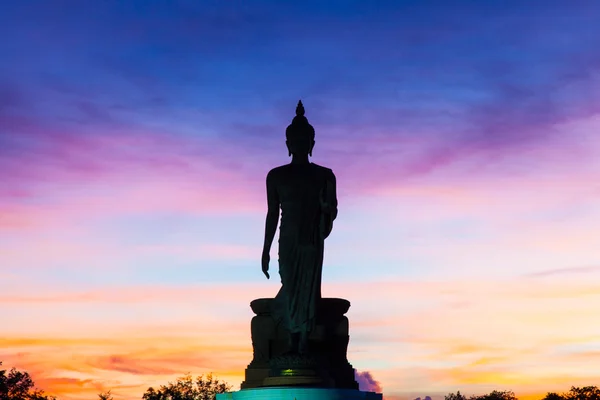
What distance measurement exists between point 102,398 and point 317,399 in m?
18.0

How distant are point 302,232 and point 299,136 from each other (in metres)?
2.14

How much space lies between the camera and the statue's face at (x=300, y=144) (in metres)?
28.6

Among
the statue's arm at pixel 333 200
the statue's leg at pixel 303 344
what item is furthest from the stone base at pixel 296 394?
the statue's arm at pixel 333 200

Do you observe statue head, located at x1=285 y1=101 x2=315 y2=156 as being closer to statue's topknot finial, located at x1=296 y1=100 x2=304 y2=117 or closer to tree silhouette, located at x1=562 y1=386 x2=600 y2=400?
statue's topknot finial, located at x1=296 y1=100 x2=304 y2=117

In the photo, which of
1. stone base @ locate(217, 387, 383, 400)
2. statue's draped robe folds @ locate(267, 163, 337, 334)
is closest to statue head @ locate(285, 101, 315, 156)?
statue's draped robe folds @ locate(267, 163, 337, 334)

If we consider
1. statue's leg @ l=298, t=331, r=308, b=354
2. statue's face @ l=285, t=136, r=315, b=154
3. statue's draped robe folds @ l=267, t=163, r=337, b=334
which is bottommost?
statue's leg @ l=298, t=331, r=308, b=354

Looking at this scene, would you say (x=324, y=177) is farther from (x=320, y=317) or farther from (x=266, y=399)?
(x=266, y=399)

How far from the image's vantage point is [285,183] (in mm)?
28422

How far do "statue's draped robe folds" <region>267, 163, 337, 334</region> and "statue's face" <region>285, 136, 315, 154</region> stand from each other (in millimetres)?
444

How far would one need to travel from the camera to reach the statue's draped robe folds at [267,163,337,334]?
1105 inches

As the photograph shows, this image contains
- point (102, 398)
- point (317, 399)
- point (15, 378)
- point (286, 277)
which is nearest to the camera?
point (317, 399)

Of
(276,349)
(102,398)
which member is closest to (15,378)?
(102,398)

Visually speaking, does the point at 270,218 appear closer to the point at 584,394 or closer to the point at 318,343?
the point at 318,343

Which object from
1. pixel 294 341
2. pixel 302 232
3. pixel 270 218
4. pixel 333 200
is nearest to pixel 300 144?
pixel 333 200
